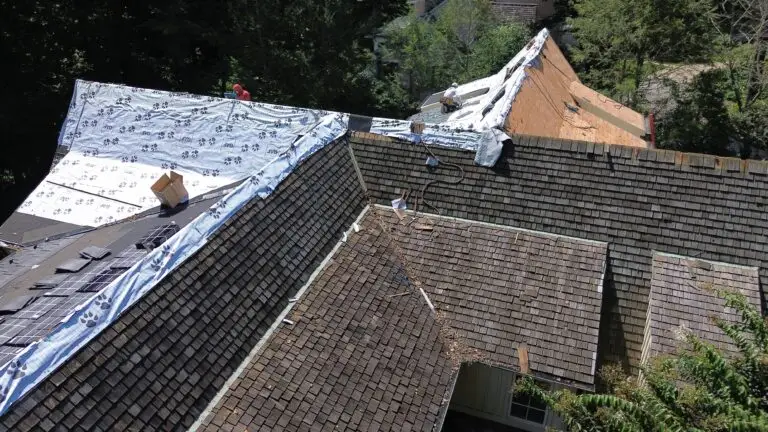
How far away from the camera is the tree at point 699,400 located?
4.93m

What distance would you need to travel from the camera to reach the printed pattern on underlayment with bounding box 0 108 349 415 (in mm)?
5445

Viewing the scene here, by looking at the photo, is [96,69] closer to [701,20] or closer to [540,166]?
[540,166]

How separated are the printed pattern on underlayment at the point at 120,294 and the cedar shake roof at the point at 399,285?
109mm

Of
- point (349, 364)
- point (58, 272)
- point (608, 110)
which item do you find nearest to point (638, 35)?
point (608, 110)

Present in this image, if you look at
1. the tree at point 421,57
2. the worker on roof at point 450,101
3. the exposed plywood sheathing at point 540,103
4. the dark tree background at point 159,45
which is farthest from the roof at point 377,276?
the tree at point 421,57

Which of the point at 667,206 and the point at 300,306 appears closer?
the point at 300,306

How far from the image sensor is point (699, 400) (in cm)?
509

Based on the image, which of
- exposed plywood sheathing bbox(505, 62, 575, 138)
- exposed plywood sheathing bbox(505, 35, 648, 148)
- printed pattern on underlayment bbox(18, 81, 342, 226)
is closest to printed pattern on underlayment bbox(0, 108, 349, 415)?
printed pattern on underlayment bbox(18, 81, 342, 226)

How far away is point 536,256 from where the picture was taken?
9.70 meters

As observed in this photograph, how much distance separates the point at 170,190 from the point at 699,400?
8825 millimetres

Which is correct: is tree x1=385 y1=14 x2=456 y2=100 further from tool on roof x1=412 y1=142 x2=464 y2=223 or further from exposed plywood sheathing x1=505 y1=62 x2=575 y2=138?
tool on roof x1=412 y1=142 x2=464 y2=223

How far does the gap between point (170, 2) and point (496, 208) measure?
16.3 metres

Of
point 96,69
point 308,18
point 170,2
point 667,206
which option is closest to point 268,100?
point 308,18

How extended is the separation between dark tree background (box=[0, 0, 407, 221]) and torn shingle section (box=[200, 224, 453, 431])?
497 inches
